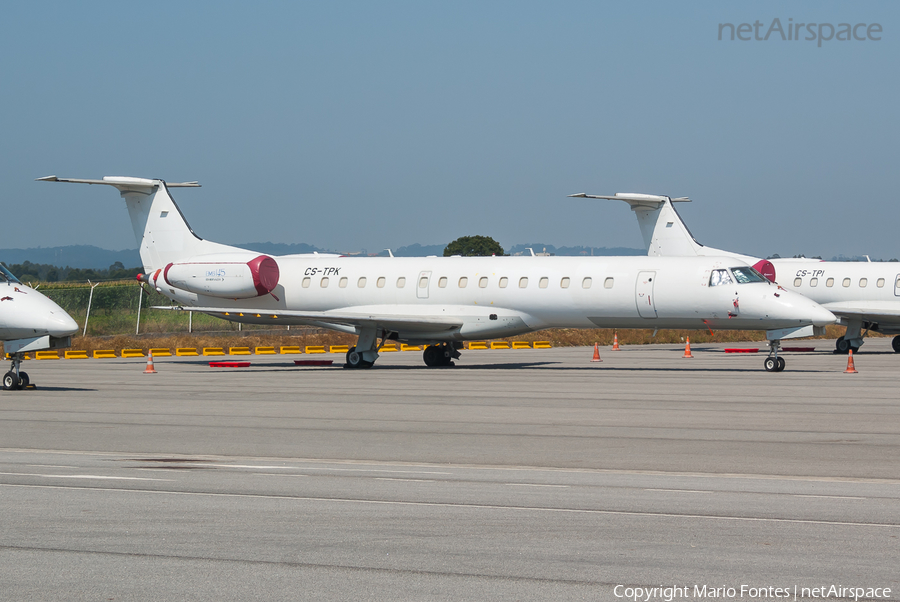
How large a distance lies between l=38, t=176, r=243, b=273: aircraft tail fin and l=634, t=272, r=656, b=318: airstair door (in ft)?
43.0

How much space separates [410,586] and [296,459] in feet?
20.1

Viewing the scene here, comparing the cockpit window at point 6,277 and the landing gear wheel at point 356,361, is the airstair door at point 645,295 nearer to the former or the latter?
the landing gear wheel at point 356,361

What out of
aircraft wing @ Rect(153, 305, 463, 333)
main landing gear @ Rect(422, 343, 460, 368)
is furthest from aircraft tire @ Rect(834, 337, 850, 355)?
aircraft wing @ Rect(153, 305, 463, 333)

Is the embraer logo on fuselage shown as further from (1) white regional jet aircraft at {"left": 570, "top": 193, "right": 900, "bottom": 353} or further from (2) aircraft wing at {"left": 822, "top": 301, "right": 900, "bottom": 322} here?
(2) aircraft wing at {"left": 822, "top": 301, "right": 900, "bottom": 322}

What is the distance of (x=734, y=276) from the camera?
2595 centimetres

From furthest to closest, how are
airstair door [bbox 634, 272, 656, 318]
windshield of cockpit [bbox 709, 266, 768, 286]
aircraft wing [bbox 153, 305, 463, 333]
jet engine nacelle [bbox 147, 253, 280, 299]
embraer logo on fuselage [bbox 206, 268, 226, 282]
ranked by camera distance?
embraer logo on fuselage [bbox 206, 268, 226, 282] → jet engine nacelle [bbox 147, 253, 280, 299] → aircraft wing [bbox 153, 305, 463, 333] → airstair door [bbox 634, 272, 656, 318] → windshield of cockpit [bbox 709, 266, 768, 286]

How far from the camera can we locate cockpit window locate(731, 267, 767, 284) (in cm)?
2591

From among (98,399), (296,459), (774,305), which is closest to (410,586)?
(296,459)

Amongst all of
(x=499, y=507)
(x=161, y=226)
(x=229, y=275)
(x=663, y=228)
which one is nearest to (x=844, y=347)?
(x=663, y=228)

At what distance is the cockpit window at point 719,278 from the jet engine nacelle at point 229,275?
13035 millimetres

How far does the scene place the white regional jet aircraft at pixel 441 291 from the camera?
1027 inches

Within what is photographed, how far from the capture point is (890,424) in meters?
14.8

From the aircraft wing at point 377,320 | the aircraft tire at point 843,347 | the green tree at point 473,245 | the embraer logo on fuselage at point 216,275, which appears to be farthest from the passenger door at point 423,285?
the green tree at point 473,245

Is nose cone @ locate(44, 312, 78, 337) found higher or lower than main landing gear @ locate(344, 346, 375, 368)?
higher
